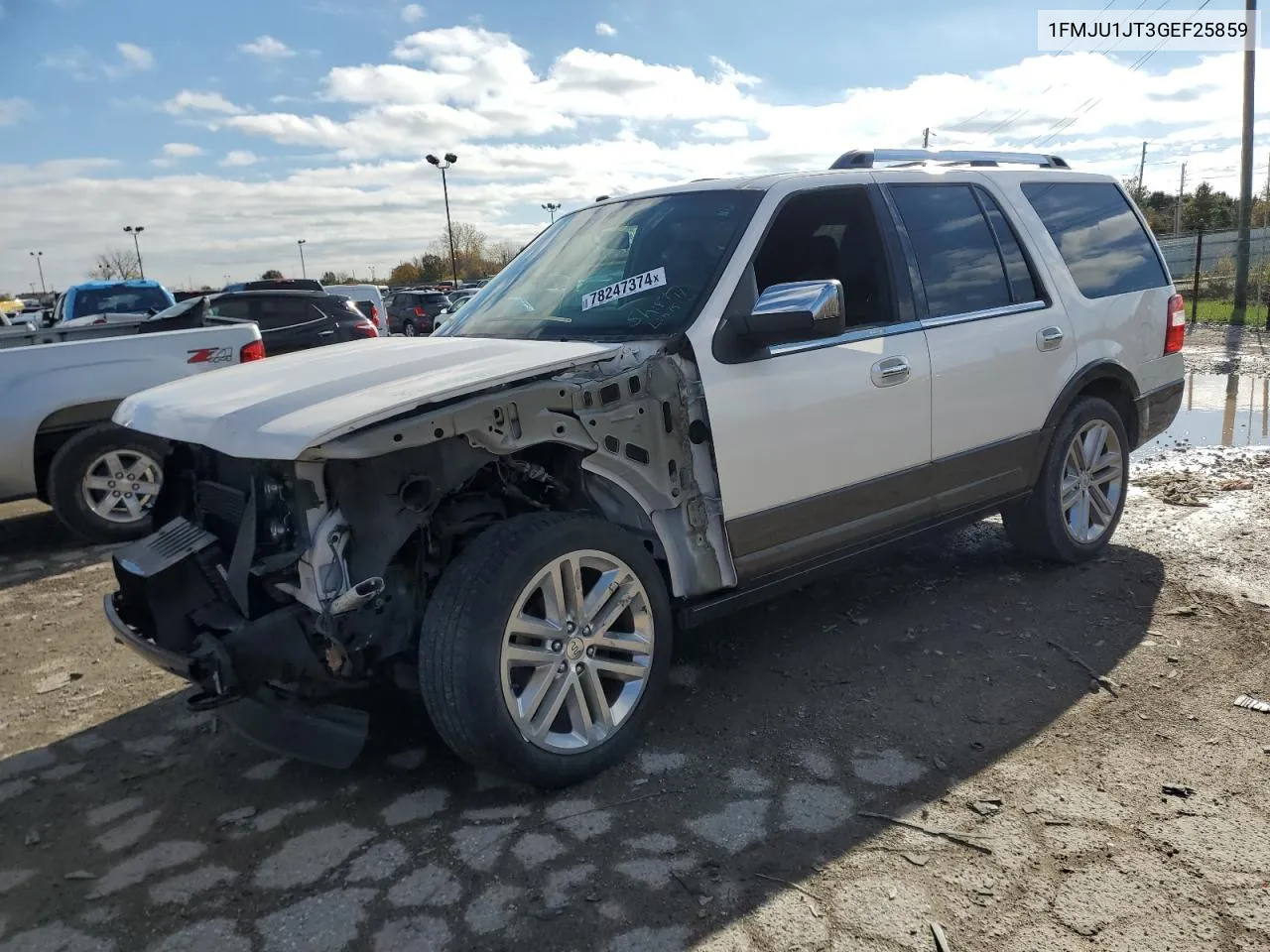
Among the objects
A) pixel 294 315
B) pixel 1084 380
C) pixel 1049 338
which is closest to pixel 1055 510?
pixel 1084 380

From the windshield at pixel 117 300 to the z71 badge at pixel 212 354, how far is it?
904 centimetres

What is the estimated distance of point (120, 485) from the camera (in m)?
6.55

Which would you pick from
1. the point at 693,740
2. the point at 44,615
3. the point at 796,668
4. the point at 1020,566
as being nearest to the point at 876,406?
the point at 796,668

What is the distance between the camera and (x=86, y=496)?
21.0 ft

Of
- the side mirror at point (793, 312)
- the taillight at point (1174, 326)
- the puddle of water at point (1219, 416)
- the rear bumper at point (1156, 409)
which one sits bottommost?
the puddle of water at point (1219, 416)

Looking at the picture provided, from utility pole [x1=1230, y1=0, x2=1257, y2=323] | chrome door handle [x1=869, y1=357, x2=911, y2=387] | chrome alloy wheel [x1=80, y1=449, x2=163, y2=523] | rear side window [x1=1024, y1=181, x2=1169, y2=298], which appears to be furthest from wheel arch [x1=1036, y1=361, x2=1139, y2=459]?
utility pole [x1=1230, y1=0, x2=1257, y2=323]

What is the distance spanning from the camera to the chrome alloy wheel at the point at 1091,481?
4.98m

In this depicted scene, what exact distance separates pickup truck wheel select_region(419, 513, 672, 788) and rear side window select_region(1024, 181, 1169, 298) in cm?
300

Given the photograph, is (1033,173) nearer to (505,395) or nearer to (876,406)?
(876,406)

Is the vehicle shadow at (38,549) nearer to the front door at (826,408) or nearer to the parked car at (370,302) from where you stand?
the front door at (826,408)

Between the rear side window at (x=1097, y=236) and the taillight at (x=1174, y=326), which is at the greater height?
the rear side window at (x=1097, y=236)

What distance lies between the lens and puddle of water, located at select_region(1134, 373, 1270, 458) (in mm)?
7875

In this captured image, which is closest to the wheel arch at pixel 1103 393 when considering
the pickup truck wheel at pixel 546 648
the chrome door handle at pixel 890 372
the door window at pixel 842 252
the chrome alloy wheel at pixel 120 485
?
the chrome door handle at pixel 890 372

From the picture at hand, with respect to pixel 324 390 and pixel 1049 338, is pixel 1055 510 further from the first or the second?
pixel 324 390
